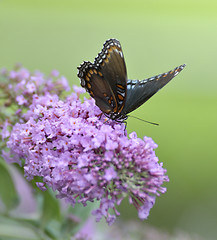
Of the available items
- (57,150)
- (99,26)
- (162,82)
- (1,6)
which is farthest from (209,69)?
(57,150)

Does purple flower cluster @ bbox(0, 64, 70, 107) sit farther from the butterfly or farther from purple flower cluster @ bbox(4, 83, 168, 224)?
purple flower cluster @ bbox(4, 83, 168, 224)

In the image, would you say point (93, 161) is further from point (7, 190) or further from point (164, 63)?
point (164, 63)

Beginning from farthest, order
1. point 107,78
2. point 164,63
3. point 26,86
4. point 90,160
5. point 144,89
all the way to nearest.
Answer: point 164,63 < point 26,86 < point 107,78 < point 144,89 < point 90,160

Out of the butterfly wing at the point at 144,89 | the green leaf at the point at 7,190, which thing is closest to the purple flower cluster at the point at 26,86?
the green leaf at the point at 7,190

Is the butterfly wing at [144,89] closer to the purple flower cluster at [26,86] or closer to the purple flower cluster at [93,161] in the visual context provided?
the purple flower cluster at [93,161]

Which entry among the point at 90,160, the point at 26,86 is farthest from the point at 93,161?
the point at 26,86

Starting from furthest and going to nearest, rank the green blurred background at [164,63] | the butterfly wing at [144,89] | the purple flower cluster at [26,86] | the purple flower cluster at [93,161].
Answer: the green blurred background at [164,63] → the purple flower cluster at [26,86] → the butterfly wing at [144,89] → the purple flower cluster at [93,161]

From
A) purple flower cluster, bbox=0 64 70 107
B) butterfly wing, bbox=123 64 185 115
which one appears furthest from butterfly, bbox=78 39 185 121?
purple flower cluster, bbox=0 64 70 107
